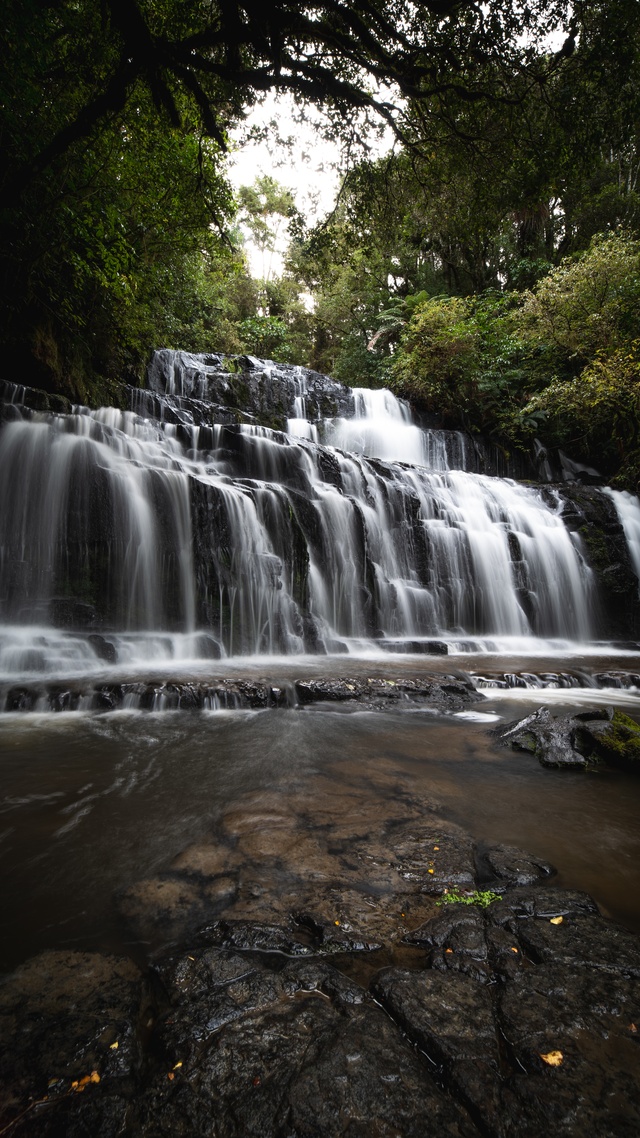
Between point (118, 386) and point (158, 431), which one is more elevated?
point (118, 386)

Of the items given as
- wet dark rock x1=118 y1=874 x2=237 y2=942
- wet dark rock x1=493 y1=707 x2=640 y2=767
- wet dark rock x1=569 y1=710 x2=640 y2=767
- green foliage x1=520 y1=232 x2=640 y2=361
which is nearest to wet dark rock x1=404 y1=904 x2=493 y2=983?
wet dark rock x1=118 y1=874 x2=237 y2=942

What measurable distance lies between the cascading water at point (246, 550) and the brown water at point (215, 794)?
119 inches

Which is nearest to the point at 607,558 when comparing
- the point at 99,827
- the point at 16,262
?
the point at 99,827

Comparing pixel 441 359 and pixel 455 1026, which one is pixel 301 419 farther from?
pixel 455 1026

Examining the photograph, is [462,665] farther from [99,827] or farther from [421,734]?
[99,827]

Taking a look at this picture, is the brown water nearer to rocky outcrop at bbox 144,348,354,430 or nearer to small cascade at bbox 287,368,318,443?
rocky outcrop at bbox 144,348,354,430

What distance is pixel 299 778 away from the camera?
3.26m

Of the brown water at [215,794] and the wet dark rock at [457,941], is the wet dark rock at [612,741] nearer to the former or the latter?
the brown water at [215,794]

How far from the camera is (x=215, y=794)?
3020 mm

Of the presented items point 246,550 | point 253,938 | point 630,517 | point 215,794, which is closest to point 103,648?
point 246,550

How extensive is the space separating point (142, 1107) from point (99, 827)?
170 cm

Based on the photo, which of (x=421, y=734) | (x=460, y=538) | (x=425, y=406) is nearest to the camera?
(x=421, y=734)

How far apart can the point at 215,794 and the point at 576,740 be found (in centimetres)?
289

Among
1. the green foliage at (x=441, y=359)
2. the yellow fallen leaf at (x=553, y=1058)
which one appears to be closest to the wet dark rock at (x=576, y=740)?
the yellow fallen leaf at (x=553, y=1058)
